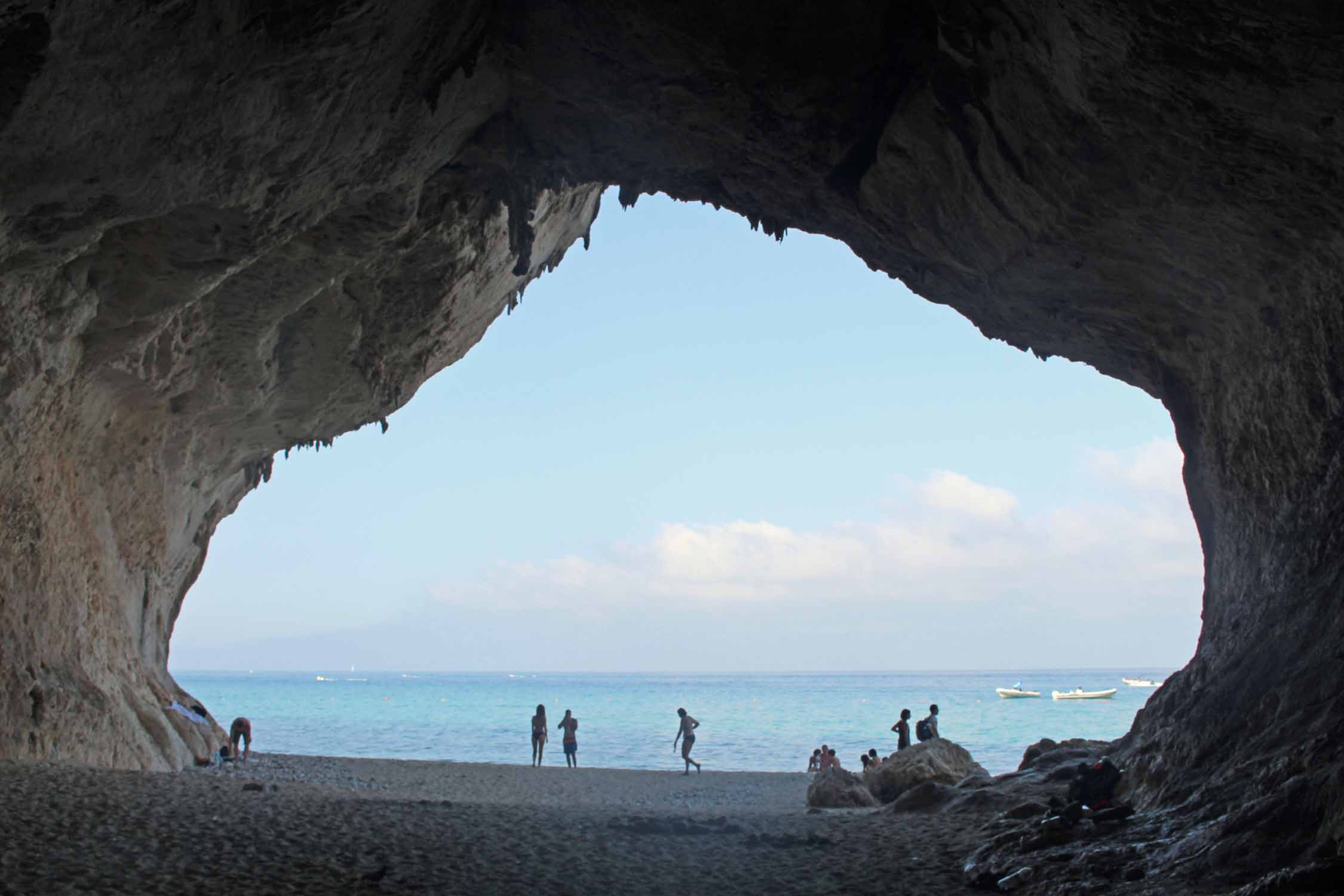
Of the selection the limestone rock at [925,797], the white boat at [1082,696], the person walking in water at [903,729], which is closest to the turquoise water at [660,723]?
the white boat at [1082,696]

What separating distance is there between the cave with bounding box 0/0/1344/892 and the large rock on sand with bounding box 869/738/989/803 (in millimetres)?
3927

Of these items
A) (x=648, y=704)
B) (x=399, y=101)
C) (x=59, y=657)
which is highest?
(x=399, y=101)

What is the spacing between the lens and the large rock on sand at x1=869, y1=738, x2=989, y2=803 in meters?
14.1

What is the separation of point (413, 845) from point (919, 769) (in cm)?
887

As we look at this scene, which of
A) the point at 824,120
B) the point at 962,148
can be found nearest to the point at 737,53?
the point at 824,120

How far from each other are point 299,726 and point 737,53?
55.4 m

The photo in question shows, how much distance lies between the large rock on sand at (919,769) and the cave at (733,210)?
3.93 meters

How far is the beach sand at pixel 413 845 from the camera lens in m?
6.29

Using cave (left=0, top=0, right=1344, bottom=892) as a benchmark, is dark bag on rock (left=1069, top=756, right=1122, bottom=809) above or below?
below

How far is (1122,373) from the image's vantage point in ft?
39.2

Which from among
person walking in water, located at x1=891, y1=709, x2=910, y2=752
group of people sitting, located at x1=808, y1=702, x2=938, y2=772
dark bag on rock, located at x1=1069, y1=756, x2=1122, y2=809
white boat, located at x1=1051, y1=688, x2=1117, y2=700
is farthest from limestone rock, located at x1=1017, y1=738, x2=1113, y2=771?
white boat, located at x1=1051, y1=688, x2=1117, y2=700

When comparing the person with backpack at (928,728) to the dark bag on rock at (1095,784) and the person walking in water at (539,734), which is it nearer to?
the dark bag on rock at (1095,784)

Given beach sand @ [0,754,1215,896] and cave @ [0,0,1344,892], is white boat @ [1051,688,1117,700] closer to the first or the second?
cave @ [0,0,1344,892]

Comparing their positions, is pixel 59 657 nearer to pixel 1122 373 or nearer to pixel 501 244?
pixel 501 244
